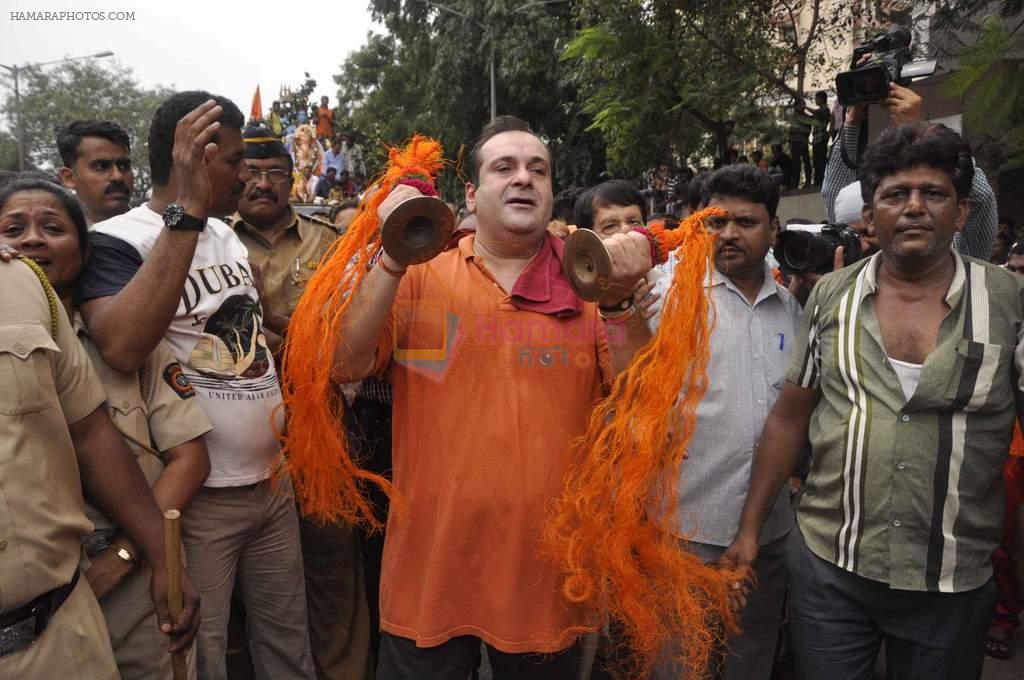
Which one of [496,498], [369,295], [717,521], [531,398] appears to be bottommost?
[717,521]

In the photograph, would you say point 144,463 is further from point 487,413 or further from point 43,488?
point 487,413

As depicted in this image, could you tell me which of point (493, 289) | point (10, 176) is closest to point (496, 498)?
point (493, 289)

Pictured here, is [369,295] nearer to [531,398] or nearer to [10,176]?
[531,398]

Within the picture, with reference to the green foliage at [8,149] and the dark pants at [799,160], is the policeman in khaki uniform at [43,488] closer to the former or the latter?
the dark pants at [799,160]

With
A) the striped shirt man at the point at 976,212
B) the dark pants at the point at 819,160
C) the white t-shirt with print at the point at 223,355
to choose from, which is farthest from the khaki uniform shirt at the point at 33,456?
the dark pants at the point at 819,160

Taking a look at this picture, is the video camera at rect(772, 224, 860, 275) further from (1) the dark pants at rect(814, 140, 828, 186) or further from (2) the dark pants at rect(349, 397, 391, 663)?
(1) the dark pants at rect(814, 140, 828, 186)

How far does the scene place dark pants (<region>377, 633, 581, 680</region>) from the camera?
2.27 meters

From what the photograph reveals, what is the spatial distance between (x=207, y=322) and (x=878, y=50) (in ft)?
9.99

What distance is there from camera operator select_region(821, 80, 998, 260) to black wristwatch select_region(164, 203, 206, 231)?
2354 millimetres

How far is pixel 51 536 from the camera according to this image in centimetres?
184

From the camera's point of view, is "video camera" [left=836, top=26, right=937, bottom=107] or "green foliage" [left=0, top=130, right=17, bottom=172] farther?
"green foliage" [left=0, top=130, right=17, bottom=172]

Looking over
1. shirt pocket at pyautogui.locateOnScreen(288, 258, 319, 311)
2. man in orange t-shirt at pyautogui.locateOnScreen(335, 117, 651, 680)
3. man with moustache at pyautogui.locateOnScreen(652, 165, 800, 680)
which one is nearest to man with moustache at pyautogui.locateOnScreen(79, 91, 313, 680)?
man in orange t-shirt at pyautogui.locateOnScreen(335, 117, 651, 680)

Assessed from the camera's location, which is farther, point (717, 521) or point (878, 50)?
point (878, 50)

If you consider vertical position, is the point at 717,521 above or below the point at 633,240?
below
